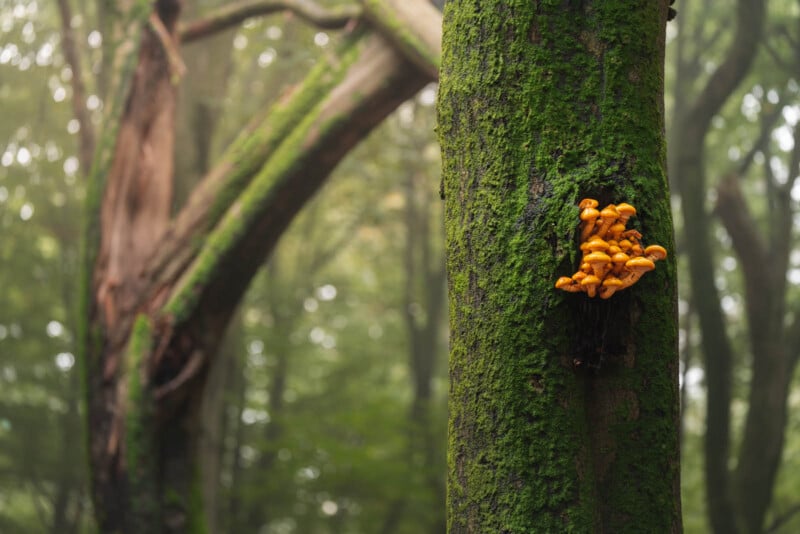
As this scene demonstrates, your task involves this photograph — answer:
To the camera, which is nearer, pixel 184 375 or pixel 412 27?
pixel 412 27

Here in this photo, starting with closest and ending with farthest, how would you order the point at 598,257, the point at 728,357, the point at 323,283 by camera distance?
1. the point at 598,257
2. the point at 728,357
3. the point at 323,283

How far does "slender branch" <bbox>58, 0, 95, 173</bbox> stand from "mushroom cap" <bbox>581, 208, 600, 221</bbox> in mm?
4594

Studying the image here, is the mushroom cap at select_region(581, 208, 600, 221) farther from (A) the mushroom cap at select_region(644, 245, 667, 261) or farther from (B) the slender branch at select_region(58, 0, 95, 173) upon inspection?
(B) the slender branch at select_region(58, 0, 95, 173)

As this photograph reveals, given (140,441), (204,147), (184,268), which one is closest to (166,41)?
(184,268)

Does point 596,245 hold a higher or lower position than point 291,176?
lower

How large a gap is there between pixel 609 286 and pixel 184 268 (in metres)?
2.93

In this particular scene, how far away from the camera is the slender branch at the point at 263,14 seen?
3961mm

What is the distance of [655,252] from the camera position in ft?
4.77

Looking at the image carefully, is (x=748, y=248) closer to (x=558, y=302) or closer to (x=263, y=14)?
(x=263, y=14)

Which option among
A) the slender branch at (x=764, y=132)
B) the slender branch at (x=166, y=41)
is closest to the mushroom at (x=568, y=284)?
the slender branch at (x=166, y=41)

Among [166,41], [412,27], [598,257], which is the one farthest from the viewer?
[166,41]

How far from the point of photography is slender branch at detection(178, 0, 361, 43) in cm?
396

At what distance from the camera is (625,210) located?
1.45m

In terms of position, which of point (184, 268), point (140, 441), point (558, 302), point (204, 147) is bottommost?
point (140, 441)
